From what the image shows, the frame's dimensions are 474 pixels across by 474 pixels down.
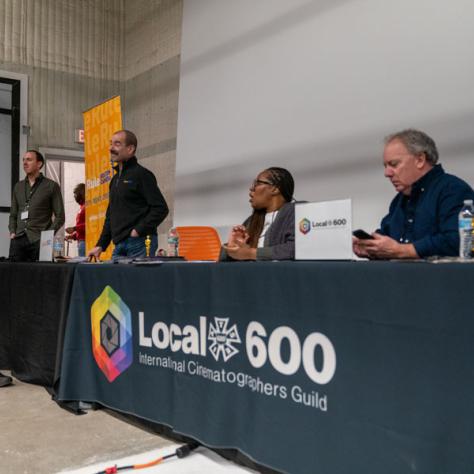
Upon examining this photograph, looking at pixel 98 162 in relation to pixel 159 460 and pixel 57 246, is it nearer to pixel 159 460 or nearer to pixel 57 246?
pixel 57 246

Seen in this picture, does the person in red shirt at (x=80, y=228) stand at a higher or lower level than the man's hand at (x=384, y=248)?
higher

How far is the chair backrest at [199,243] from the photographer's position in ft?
11.6

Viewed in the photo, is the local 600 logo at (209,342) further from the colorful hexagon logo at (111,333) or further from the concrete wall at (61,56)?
the concrete wall at (61,56)

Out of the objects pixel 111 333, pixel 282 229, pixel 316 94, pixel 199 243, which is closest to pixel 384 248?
pixel 282 229

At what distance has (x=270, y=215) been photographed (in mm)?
2365

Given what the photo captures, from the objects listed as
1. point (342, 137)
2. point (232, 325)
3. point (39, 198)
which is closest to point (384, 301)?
point (232, 325)

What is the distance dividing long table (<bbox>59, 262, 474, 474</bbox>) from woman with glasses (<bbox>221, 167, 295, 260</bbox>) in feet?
1.38

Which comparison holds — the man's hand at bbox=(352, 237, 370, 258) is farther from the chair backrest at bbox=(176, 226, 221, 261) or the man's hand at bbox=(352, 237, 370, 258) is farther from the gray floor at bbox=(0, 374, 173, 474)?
the chair backrest at bbox=(176, 226, 221, 261)

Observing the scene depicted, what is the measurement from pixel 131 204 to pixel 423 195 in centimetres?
176

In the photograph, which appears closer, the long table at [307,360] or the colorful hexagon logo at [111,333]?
the long table at [307,360]

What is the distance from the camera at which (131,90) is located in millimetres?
6742

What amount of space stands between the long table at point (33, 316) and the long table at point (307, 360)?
1.52ft

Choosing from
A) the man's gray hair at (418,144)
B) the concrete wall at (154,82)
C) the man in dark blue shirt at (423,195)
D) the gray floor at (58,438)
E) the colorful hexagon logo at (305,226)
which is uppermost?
the concrete wall at (154,82)

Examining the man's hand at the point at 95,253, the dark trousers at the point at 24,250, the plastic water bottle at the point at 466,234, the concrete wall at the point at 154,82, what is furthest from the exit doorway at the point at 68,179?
the plastic water bottle at the point at 466,234
